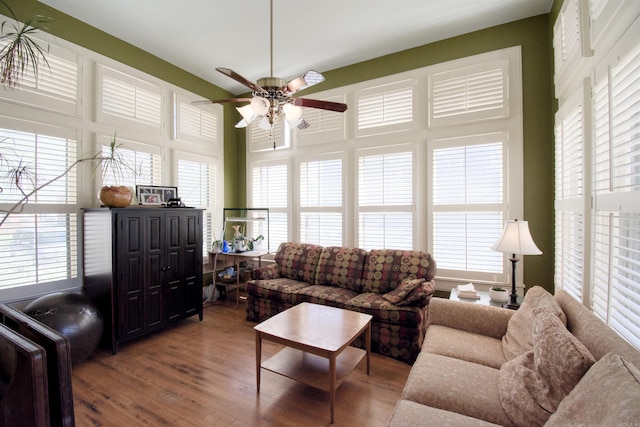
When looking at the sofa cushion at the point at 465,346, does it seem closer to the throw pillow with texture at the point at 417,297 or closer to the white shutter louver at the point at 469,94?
the throw pillow with texture at the point at 417,297

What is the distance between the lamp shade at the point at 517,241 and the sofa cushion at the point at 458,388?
3.40 feet

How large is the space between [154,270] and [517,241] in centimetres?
350

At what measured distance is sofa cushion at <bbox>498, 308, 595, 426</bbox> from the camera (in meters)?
1.18

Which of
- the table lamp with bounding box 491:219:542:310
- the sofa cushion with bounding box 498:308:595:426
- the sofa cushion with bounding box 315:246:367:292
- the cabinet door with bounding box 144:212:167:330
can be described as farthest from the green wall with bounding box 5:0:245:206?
the sofa cushion with bounding box 498:308:595:426

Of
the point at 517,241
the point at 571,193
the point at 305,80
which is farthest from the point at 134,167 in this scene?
the point at 571,193

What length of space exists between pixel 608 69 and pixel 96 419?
149 inches

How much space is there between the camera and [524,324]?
1.84 m

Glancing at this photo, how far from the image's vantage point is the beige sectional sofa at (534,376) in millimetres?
951

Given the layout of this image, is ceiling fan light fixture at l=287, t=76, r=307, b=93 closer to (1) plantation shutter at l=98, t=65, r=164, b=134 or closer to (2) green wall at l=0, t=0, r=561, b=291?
(2) green wall at l=0, t=0, r=561, b=291

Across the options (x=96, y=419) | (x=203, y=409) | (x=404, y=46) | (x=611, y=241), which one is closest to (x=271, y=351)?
(x=203, y=409)

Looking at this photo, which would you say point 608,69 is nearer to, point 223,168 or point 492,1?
point 492,1

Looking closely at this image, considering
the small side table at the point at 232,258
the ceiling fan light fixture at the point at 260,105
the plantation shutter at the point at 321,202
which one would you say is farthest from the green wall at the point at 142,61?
the ceiling fan light fixture at the point at 260,105

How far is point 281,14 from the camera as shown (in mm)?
2914

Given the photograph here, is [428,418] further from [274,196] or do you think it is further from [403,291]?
[274,196]
